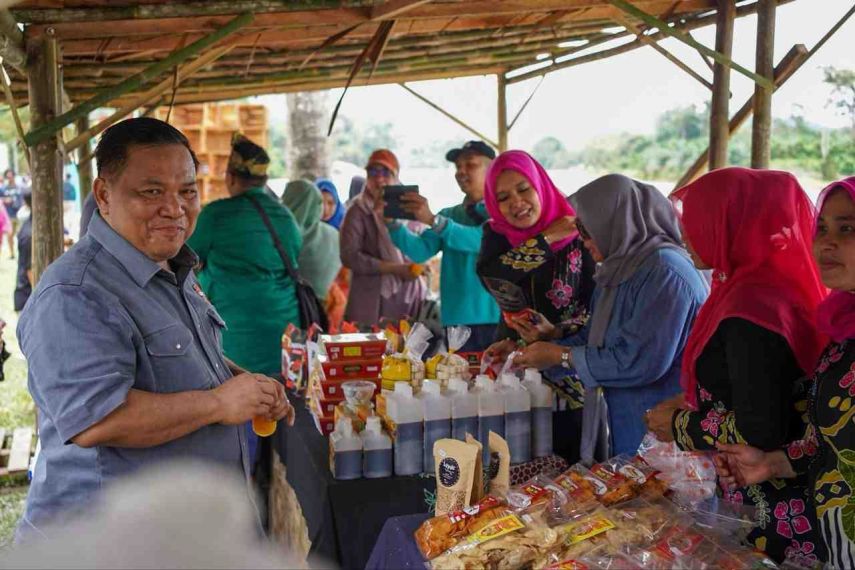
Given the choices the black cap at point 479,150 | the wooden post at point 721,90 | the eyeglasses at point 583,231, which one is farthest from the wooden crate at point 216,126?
the eyeglasses at point 583,231

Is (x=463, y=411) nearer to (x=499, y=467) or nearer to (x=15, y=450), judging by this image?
(x=499, y=467)

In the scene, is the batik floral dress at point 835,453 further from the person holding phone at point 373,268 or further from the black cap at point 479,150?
the person holding phone at point 373,268

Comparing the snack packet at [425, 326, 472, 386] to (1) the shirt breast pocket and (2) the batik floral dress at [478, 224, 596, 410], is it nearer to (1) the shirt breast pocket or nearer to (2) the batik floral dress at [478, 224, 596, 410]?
(2) the batik floral dress at [478, 224, 596, 410]

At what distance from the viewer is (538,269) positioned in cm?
328

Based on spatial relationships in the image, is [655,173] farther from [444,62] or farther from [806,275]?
[806,275]

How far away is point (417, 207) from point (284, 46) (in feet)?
4.44

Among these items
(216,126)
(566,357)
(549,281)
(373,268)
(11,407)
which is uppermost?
(216,126)

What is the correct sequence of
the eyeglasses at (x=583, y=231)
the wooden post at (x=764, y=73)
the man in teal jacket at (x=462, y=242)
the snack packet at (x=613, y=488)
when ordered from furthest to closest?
the man in teal jacket at (x=462, y=242), the wooden post at (x=764, y=73), the eyeglasses at (x=583, y=231), the snack packet at (x=613, y=488)

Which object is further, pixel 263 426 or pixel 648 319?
pixel 648 319

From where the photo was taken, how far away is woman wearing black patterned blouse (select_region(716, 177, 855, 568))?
1734mm

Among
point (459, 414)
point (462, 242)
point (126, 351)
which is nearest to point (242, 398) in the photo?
point (126, 351)

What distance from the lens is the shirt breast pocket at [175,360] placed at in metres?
1.77

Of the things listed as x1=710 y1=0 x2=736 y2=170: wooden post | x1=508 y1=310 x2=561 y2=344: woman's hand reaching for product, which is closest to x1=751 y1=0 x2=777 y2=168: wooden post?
x1=710 y1=0 x2=736 y2=170: wooden post

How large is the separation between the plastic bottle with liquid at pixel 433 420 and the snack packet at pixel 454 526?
2.04ft
